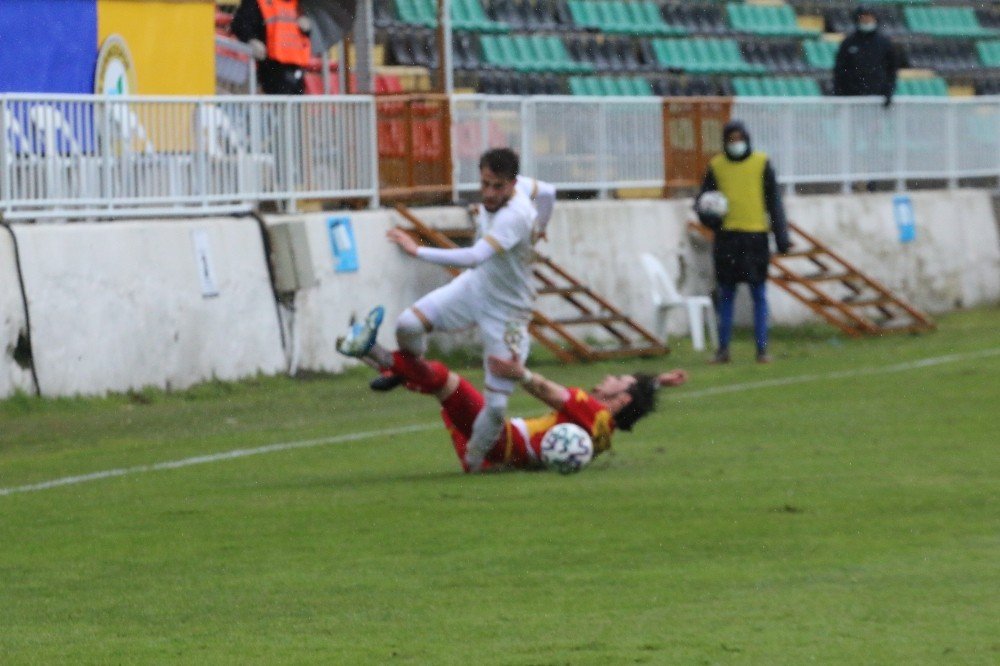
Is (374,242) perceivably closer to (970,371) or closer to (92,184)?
(92,184)

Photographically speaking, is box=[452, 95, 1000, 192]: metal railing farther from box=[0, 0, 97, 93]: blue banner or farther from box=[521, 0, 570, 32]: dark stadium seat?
box=[521, 0, 570, 32]: dark stadium seat

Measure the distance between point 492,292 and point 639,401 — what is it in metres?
0.98

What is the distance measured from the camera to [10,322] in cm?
1541

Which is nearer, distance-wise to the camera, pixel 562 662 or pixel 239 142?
pixel 562 662

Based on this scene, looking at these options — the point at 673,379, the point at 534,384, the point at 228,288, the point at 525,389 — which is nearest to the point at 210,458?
the point at 525,389

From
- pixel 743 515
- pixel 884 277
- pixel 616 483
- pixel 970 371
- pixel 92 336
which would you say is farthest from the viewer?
pixel 884 277

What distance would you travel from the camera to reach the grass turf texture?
6.99m

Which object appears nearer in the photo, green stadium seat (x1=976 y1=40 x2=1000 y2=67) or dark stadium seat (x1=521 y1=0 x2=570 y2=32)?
dark stadium seat (x1=521 y1=0 x2=570 y2=32)

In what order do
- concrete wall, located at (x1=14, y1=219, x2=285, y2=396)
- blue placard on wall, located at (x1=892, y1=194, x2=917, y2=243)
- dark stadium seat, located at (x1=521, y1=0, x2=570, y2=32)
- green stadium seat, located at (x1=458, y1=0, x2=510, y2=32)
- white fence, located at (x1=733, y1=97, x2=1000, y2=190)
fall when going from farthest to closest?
1. dark stadium seat, located at (x1=521, y1=0, x2=570, y2=32)
2. green stadium seat, located at (x1=458, y1=0, x2=510, y2=32)
3. blue placard on wall, located at (x1=892, y1=194, x2=917, y2=243)
4. white fence, located at (x1=733, y1=97, x2=1000, y2=190)
5. concrete wall, located at (x1=14, y1=219, x2=285, y2=396)

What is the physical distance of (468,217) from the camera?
20688 millimetres

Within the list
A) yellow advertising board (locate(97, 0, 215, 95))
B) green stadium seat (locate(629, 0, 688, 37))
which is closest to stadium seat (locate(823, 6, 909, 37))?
green stadium seat (locate(629, 0, 688, 37))

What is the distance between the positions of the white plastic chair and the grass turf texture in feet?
19.3

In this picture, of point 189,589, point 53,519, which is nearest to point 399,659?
point 189,589

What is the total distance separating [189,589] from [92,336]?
8.17 meters
